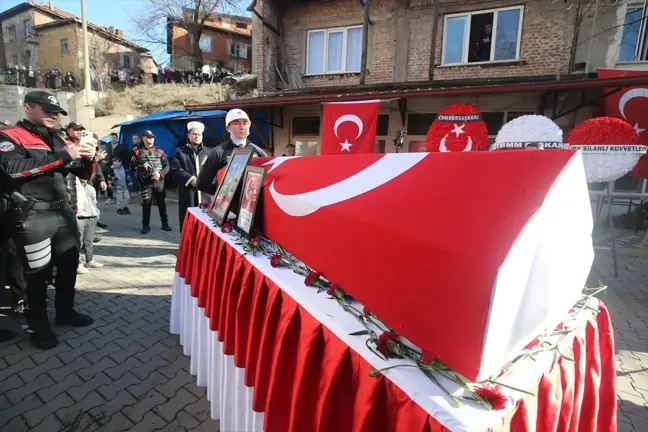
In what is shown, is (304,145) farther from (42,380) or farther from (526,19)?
(42,380)

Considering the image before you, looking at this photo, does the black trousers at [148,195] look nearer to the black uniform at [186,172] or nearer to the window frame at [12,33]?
the black uniform at [186,172]

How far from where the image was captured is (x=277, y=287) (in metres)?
1.41

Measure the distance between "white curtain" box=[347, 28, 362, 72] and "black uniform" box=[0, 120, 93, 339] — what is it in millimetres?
8761

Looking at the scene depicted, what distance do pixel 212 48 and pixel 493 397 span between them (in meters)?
33.9

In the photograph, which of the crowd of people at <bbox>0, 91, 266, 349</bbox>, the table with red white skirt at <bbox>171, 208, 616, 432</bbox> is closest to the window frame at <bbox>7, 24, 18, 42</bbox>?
the crowd of people at <bbox>0, 91, 266, 349</bbox>

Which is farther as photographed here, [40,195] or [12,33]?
[12,33]

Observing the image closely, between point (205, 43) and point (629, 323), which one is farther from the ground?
point (205, 43)

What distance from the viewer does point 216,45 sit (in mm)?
29328

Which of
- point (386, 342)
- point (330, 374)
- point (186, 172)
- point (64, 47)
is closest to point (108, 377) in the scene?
point (330, 374)

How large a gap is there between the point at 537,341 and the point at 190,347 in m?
2.34

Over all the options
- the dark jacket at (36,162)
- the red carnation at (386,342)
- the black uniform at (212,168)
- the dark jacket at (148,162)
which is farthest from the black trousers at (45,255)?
the dark jacket at (148,162)

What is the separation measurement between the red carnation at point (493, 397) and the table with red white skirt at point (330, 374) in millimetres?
14

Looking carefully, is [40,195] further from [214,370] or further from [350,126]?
[350,126]

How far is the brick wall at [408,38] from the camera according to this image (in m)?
7.90
